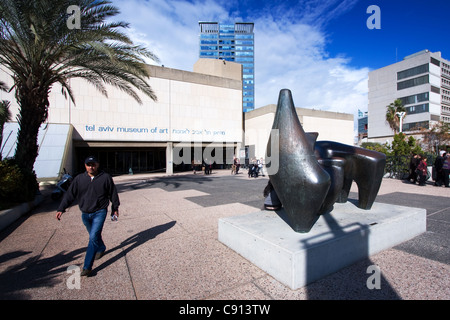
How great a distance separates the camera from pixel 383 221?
3881 mm

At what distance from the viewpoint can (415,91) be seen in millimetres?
51750

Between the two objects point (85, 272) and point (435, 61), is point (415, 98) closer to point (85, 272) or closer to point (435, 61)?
point (435, 61)

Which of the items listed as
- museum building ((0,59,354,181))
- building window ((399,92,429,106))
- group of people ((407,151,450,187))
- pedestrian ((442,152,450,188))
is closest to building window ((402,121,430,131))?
building window ((399,92,429,106))

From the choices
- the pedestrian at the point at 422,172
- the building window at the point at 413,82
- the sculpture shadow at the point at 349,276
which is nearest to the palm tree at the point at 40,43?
the sculpture shadow at the point at 349,276

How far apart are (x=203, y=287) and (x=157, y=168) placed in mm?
24370

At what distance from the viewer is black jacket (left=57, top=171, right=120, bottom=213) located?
3.28 m

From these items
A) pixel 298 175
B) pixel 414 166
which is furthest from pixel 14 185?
pixel 414 166

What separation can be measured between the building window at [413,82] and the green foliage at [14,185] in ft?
222

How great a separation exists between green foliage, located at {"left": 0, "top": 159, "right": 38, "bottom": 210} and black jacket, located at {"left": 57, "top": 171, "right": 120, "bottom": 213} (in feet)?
14.1

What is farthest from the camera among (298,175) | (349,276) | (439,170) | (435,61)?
(435,61)

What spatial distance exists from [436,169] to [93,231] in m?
14.3

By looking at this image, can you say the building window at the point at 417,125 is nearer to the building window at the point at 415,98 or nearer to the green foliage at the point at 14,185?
the building window at the point at 415,98

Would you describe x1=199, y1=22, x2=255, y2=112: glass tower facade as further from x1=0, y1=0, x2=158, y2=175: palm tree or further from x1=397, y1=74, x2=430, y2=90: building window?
x1=0, y1=0, x2=158, y2=175: palm tree
